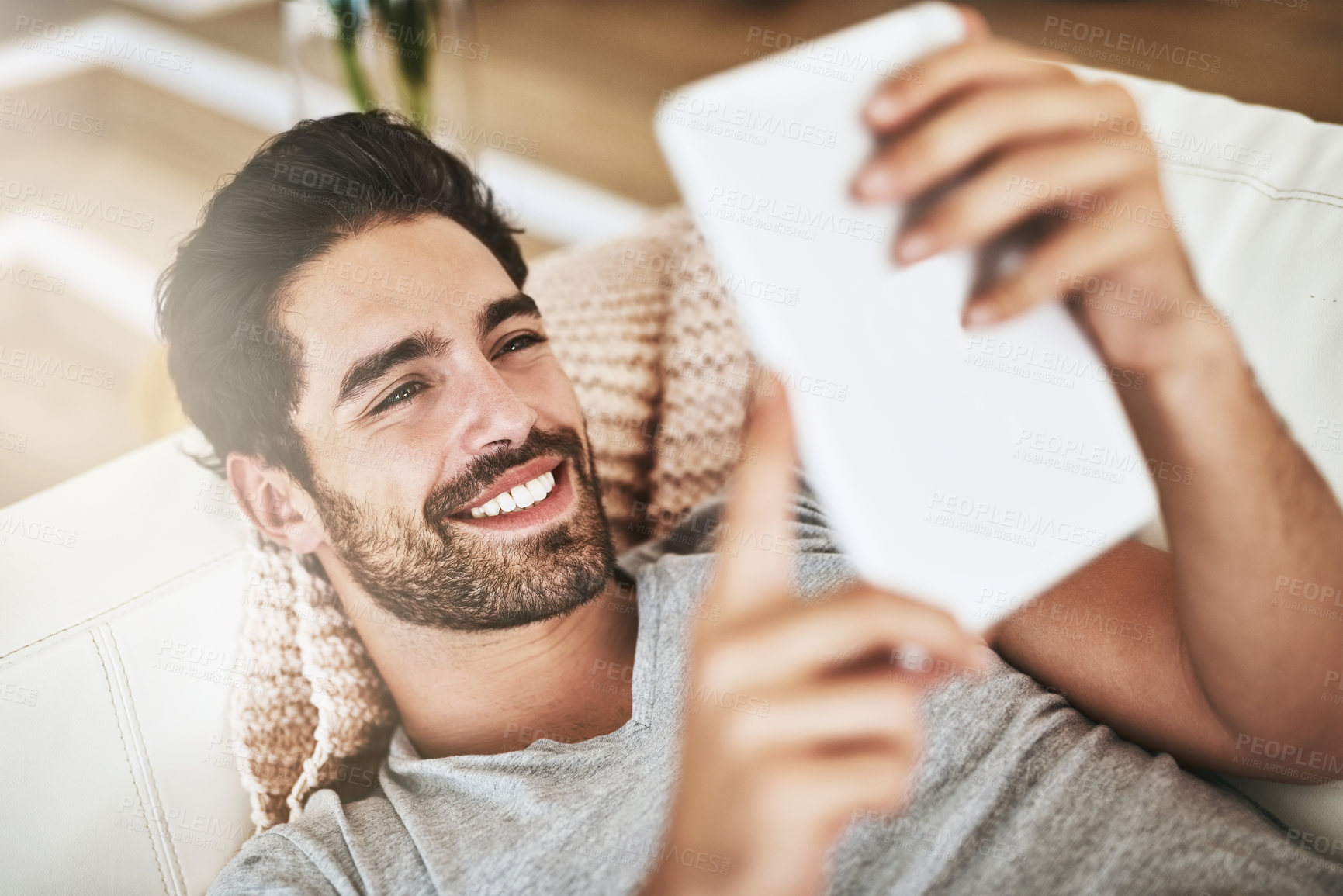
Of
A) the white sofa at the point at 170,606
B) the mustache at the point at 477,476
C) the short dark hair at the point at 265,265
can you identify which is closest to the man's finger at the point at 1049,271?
the white sofa at the point at 170,606

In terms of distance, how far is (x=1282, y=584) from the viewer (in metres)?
0.62

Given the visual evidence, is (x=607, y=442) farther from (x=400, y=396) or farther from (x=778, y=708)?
(x=778, y=708)

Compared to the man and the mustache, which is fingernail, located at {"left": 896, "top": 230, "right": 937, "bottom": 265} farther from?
the mustache

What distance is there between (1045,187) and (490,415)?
397mm

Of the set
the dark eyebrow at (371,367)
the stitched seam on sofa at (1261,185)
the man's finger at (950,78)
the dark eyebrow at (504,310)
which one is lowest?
the stitched seam on sofa at (1261,185)

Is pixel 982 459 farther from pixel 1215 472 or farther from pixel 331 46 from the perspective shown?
pixel 331 46

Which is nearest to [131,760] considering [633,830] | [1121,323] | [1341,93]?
[633,830]

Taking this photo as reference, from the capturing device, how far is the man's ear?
66cm

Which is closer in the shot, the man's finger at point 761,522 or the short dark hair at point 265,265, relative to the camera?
the man's finger at point 761,522

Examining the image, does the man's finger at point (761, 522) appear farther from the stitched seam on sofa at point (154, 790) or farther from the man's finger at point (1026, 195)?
the stitched seam on sofa at point (154, 790)

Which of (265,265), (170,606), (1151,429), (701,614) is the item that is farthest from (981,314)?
(170,606)

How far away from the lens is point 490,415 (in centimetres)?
65

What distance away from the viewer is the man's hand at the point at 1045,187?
517 mm

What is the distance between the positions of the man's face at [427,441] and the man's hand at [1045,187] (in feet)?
1.01
